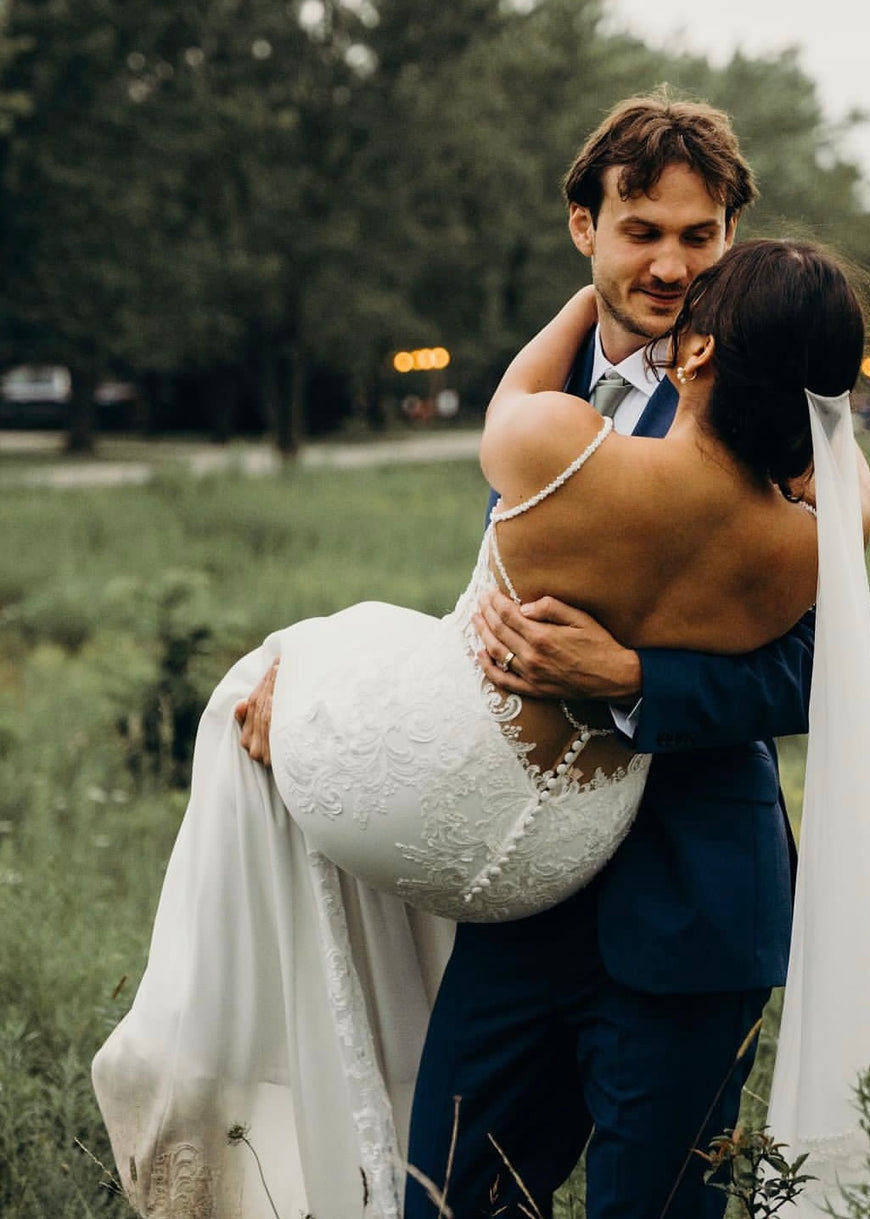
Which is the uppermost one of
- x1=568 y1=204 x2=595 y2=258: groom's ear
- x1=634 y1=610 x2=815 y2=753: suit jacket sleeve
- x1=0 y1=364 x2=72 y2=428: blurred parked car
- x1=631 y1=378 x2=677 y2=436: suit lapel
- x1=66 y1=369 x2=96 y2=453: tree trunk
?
x1=0 y1=364 x2=72 y2=428: blurred parked car

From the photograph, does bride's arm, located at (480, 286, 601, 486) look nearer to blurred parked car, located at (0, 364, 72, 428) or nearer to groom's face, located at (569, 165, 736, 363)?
groom's face, located at (569, 165, 736, 363)

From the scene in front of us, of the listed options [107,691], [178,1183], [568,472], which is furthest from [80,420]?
[568,472]

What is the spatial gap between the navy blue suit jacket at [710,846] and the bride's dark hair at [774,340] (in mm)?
217

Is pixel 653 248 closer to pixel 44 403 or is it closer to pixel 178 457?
pixel 178 457

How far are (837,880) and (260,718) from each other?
1.06 m

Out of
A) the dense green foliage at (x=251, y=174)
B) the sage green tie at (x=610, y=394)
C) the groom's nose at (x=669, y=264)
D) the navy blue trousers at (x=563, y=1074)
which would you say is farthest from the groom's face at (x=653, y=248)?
the dense green foliage at (x=251, y=174)

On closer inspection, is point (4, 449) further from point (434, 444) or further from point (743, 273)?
point (743, 273)

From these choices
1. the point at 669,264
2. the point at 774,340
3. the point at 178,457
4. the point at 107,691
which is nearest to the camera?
the point at 774,340

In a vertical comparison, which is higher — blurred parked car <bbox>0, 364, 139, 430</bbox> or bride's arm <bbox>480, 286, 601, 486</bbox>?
blurred parked car <bbox>0, 364, 139, 430</bbox>

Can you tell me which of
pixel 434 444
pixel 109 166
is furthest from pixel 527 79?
pixel 109 166

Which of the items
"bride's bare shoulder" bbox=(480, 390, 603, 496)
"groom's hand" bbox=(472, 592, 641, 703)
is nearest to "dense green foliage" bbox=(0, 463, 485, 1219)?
"groom's hand" bbox=(472, 592, 641, 703)

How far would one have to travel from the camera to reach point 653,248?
2695mm

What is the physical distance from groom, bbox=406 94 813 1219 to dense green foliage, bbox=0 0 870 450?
2057cm

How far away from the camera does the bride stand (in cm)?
230
